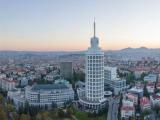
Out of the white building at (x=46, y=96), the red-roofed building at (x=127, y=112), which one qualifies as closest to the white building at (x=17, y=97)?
the white building at (x=46, y=96)

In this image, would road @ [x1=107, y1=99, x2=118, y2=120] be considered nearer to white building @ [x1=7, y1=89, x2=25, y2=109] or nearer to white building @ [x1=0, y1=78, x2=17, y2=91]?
white building @ [x1=7, y1=89, x2=25, y2=109]

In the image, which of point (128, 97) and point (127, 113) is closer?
point (127, 113)

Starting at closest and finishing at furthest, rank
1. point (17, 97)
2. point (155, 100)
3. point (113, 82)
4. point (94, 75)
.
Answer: point (155, 100) < point (94, 75) < point (17, 97) < point (113, 82)

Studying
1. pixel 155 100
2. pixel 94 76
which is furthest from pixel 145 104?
pixel 94 76

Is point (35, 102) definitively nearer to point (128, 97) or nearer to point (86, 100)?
point (86, 100)

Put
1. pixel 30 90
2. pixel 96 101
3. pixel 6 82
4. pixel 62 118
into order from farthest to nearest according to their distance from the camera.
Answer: pixel 6 82
pixel 30 90
pixel 96 101
pixel 62 118

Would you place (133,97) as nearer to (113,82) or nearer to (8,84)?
(113,82)

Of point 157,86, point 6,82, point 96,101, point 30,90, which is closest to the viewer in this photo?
point 96,101

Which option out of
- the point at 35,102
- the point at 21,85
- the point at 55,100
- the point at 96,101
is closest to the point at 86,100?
the point at 96,101
